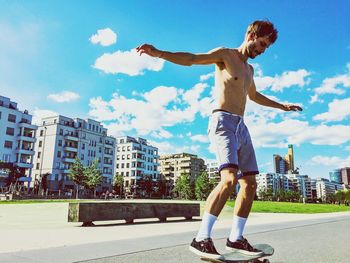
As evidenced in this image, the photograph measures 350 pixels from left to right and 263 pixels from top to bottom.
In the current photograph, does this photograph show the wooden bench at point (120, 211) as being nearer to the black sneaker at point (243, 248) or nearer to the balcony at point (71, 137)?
the black sneaker at point (243, 248)

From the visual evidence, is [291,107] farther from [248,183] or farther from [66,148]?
[66,148]

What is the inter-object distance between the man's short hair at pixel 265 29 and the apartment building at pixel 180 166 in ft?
446

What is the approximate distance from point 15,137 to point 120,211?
222 feet

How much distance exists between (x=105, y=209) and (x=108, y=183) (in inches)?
3331

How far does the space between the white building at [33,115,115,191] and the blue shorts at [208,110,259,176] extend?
7848 centimetres

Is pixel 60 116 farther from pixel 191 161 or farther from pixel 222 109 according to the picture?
pixel 222 109

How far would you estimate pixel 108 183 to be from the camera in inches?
3629

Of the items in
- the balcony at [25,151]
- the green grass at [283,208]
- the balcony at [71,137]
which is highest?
the balcony at [71,137]

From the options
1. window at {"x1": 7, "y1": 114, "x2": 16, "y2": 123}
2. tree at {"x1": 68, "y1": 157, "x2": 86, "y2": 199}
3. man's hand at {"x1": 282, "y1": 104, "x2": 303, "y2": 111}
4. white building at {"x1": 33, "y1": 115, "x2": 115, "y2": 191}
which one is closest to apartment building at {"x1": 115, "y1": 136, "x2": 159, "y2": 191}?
white building at {"x1": 33, "y1": 115, "x2": 115, "y2": 191}

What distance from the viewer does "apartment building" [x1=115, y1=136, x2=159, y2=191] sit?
347 ft

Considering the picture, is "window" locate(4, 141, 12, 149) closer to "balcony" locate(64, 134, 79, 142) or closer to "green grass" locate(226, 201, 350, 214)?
"balcony" locate(64, 134, 79, 142)

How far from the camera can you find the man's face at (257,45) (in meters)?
3.61

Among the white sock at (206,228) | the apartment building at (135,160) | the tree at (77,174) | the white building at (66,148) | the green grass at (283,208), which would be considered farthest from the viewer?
the apartment building at (135,160)

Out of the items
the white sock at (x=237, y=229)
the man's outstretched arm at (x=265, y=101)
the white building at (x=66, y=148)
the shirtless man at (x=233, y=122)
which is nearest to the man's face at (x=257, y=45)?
the shirtless man at (x=233, y=122)
